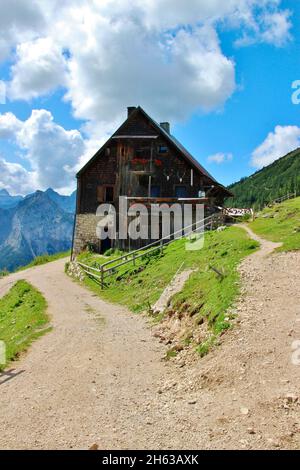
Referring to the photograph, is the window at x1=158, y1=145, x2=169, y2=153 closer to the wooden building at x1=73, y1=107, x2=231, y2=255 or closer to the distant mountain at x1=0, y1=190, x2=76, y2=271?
the wooden building at x1=73, y1=107, x2=231, y2=255

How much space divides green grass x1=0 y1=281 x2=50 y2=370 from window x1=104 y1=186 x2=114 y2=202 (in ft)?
43.4

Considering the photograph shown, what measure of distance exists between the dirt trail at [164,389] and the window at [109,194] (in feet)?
87.7

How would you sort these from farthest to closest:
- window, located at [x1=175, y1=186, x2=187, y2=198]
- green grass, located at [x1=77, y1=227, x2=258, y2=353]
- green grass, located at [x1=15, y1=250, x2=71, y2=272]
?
1. green grass, located at [x1=15, y1=250, x2=71, y2=272]
2. window, located at [x1=175, y1=186, x2=187, y2=198]
3. green grass, located at [x1=77, y1=227, x2=258, y2=353]

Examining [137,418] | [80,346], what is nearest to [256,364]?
[137,418]

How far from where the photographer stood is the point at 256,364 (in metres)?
8.95

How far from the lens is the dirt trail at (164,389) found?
23.1 feet

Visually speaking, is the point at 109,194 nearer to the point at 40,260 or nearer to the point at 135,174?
the point at 135,174

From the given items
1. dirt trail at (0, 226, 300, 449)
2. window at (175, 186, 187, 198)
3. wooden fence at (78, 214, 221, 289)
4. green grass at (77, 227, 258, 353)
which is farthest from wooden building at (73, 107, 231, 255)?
dirt trail at (0, 226, 300, 449)

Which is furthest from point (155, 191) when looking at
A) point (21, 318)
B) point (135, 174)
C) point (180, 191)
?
point (21, 318)

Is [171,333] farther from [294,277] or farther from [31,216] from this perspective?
[31,216]

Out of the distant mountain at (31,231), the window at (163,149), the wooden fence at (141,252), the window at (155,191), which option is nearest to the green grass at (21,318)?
the wooden fence at (141,252)

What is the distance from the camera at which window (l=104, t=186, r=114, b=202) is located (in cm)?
4066

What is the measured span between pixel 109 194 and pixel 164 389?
3265 cm
